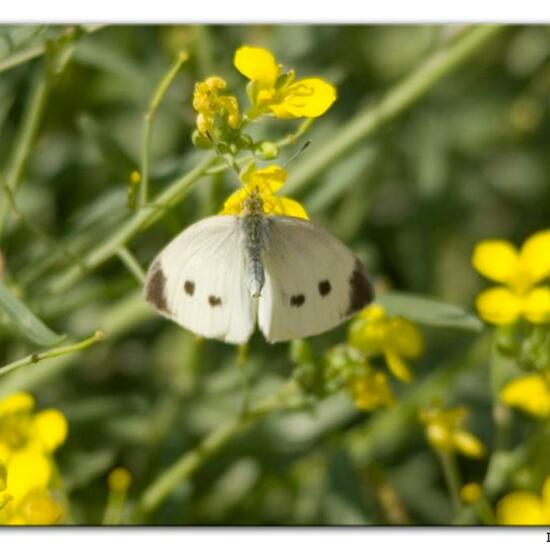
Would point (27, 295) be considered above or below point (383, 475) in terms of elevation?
above

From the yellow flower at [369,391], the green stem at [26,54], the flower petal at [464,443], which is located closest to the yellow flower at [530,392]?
the flower petal at [464,443]

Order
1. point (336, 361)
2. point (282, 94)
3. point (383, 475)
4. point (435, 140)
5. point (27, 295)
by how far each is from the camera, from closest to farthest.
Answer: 1. point (282, 94)
2. point (336, 361)
3. point (27, 295)
4. point (383, 475)
5. point (435, 140)

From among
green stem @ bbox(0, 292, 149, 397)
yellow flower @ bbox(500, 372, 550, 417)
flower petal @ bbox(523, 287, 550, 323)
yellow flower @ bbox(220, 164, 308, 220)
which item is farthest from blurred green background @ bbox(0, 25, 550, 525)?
flower petal @ bbox(523, 287, 550, 323)

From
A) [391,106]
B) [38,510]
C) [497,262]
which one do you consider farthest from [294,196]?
[38,510]

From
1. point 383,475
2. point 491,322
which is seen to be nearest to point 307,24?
point 491,322

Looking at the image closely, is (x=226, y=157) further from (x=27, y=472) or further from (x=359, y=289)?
(x=27, y=472)

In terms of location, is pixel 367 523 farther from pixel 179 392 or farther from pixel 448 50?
pixel 448 50
